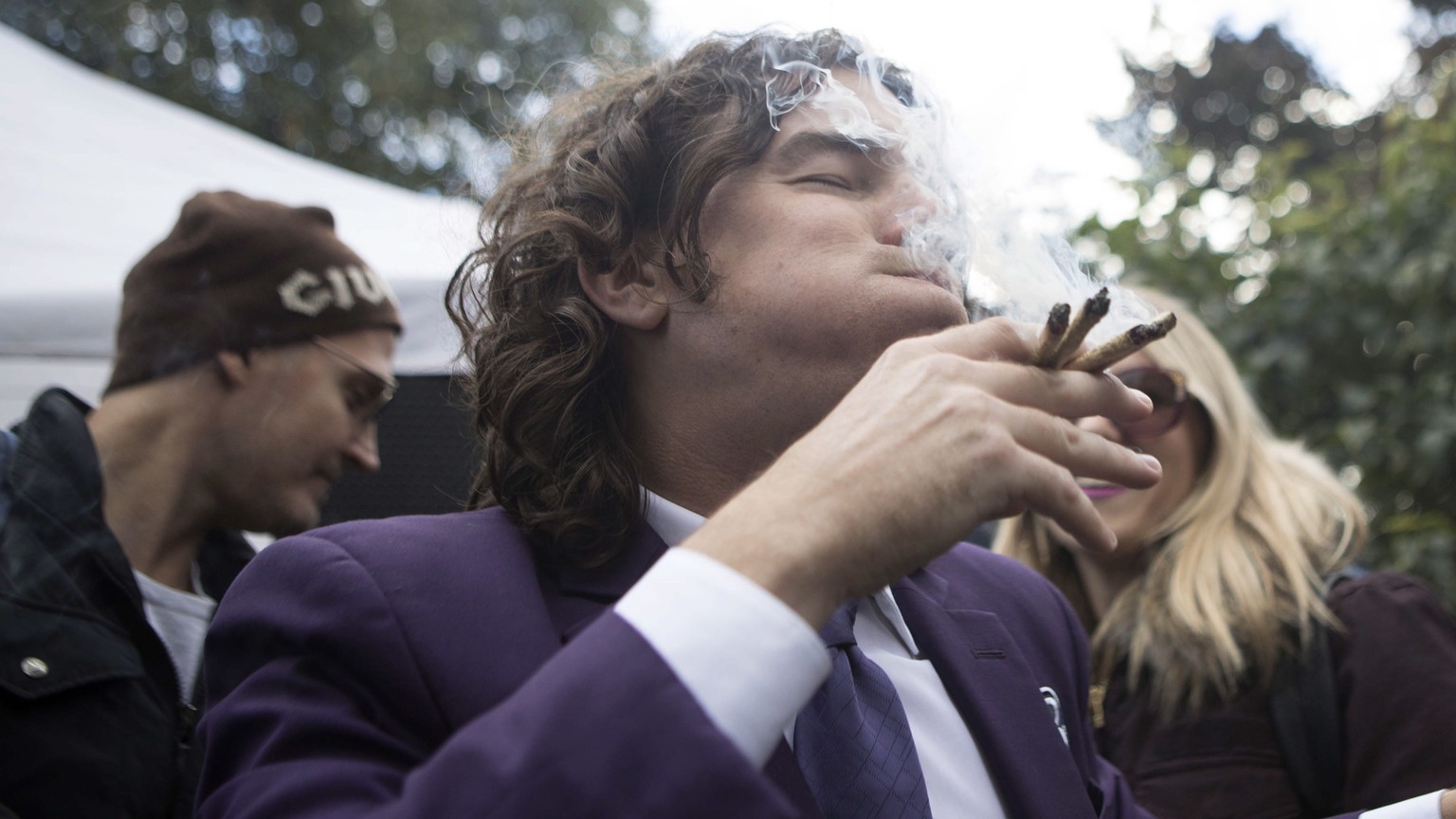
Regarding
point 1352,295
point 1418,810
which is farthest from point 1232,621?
point 1352,295

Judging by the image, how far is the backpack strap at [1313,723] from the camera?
243 centimetres

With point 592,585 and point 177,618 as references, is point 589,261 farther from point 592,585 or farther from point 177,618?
point 177,618

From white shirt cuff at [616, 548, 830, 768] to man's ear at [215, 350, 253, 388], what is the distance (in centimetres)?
237

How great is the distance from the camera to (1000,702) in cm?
180

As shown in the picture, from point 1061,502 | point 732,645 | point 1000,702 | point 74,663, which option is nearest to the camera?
point 732,645

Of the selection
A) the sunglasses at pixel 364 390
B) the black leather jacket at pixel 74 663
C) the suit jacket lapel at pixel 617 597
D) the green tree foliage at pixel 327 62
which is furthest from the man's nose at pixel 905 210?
the green tree foliage at pixel 327 62

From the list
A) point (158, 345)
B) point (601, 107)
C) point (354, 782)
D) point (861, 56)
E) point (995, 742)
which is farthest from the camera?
point (158, 345)

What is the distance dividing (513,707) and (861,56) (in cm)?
148

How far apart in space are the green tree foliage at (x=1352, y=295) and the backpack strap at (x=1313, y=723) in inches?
65.3

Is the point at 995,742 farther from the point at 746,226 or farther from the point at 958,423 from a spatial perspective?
the point at 746,226

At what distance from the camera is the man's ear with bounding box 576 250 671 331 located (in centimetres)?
203

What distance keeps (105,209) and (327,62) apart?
33.9 feet

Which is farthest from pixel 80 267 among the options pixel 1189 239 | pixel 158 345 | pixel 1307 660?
pixel 1189 239

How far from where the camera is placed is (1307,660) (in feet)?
8.44
